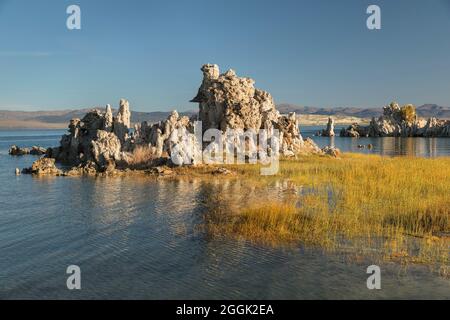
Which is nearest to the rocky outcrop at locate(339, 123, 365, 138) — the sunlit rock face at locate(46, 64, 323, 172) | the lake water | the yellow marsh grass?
the sunlit rock face at locate(46, 64, 323, 172)

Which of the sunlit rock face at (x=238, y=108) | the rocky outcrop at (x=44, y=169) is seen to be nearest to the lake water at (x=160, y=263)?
the rocky outcrop at (x=44, y=169)

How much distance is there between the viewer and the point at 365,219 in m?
22.3

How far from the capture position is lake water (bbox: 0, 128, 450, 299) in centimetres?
1418

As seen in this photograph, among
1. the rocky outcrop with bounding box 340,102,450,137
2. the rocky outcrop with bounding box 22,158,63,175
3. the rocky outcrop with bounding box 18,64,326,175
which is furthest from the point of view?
the rocky outcrop with bounding box 340,102,450,137

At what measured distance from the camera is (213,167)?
45.6 m

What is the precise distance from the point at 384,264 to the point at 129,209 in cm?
1576

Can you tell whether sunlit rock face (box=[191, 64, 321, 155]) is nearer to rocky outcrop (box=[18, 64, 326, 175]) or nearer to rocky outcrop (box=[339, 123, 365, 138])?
rocky outcrop (box=[18, 64, 326, 175])

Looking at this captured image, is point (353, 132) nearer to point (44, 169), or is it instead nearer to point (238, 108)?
point (238, 108)

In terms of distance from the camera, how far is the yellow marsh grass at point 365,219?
18766mm

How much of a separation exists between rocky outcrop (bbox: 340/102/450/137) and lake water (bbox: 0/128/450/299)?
146 metres

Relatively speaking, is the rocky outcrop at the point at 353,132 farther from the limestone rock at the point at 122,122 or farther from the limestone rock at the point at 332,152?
the limestone rock at the point at 122,122

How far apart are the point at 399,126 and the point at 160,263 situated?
533 ft

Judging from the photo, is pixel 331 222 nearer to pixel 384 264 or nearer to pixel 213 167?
pixel 384 264
